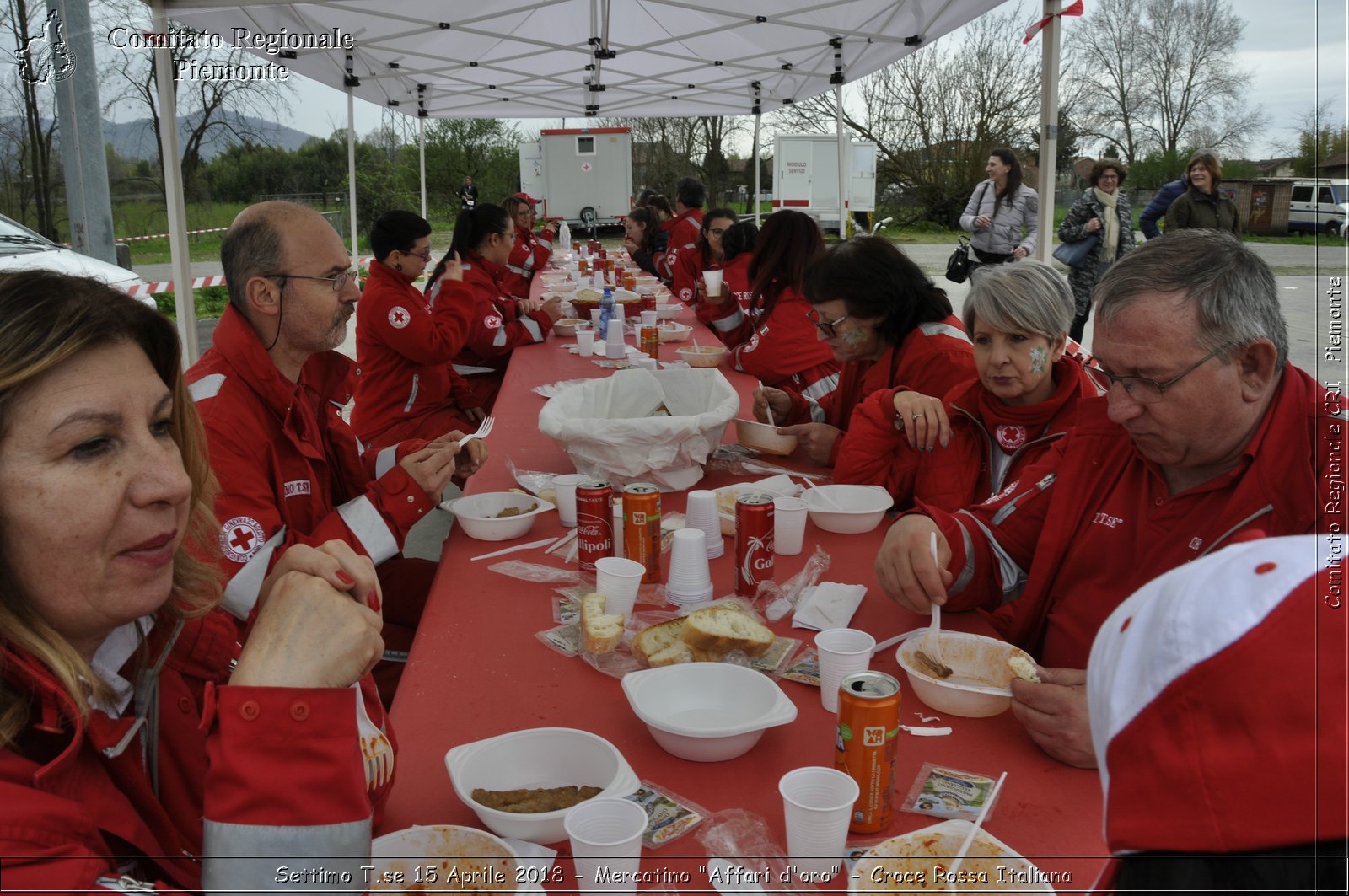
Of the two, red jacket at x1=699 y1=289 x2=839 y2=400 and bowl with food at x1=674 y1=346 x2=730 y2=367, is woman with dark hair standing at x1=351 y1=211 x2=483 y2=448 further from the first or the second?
red jacket at x1=699 y1=289 x2=839 y2=400

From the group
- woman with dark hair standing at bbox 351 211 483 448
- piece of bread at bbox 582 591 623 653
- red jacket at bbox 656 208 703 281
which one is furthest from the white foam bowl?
red jacket at bbox 656 208 703 281

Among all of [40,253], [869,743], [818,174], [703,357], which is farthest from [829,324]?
[818,174]

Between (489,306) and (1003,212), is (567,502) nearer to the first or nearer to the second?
(489,306)

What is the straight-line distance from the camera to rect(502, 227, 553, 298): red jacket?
8727 mm

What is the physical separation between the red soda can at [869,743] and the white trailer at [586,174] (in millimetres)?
21731

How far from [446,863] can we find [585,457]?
1.58 metres

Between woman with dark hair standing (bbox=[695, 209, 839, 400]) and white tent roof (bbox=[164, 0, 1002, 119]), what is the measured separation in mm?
2420

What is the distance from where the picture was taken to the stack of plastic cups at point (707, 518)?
221 cm

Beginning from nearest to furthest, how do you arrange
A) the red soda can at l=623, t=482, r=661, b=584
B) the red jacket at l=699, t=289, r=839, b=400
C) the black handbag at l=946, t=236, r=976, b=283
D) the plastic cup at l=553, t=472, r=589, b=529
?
the red soda can at l=623, t=482, r=661, b=584
the plastic cup at l=553, t=472, r=589, b=529
the red jacket at l=699, t=289, r=839, b=400
the black handbag at l=946, t=236, r=976, b=283

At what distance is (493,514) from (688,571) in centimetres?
84

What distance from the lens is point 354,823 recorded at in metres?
1.06

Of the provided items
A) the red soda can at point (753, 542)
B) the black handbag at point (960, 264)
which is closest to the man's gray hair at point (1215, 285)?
the red soda can at point (753, 542)

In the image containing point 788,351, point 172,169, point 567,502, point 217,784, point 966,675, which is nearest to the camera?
point 217,784

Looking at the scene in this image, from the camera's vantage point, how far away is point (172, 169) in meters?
5.24
